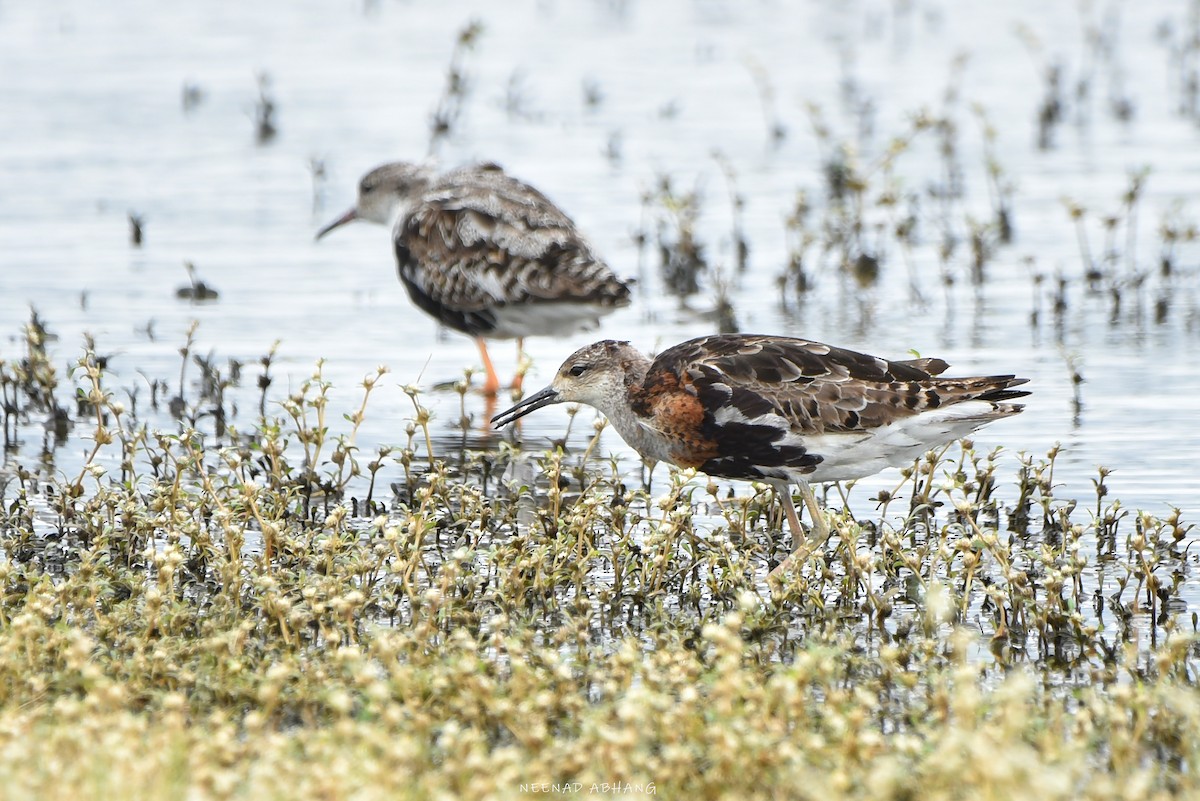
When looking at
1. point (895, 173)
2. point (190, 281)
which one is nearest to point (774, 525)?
point (190, 281)

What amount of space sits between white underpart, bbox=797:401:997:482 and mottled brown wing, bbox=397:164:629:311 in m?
3.08

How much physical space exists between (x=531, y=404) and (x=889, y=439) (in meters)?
Result: 1.65

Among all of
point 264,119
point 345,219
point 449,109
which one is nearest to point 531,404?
point 345,219

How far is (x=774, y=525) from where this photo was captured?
7832 mm

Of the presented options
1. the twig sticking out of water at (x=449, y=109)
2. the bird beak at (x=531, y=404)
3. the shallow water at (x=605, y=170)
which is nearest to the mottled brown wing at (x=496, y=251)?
the shallow water at (x=605, y=170)

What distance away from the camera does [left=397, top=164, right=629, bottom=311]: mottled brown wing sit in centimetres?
1032

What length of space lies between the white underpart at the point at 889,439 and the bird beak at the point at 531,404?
4.16 feet

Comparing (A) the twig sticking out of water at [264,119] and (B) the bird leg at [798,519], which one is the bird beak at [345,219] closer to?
(A) the twig sticking out of water at [264,119]

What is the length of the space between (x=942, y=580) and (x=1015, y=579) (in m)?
0.67

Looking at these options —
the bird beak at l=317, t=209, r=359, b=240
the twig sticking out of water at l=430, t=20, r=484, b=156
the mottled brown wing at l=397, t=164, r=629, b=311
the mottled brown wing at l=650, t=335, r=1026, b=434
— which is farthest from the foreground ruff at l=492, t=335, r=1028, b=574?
the twig sticking out of water at l=430, t=20, r=484, b=156

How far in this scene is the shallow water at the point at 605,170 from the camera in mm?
10859

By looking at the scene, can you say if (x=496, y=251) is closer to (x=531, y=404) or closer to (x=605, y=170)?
(x=531, y=404)

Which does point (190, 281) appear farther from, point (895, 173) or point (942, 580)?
point (942, 580)

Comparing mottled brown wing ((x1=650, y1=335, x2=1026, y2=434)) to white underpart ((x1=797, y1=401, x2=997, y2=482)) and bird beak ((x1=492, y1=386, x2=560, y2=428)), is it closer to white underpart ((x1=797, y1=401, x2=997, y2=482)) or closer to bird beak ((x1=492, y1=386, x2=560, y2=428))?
white underpart ((x1=797, y1=401, x2=997, y2=482))
